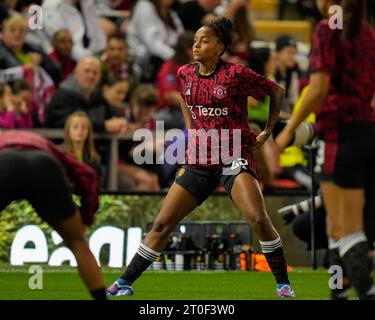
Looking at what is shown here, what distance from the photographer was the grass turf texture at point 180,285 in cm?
1015

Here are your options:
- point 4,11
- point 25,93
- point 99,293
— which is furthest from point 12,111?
point 99,293

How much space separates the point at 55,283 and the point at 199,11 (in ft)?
25.8

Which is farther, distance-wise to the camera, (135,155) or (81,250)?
(135,155)

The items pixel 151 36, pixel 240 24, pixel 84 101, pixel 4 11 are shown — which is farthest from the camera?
pixel 240 24

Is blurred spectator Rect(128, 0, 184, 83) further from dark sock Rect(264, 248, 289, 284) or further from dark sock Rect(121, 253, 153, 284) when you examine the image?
dark sock Rect(264, 248, 289, 284)

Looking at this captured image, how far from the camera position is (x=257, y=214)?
372 inches

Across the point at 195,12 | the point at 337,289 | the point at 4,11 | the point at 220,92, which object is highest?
the point at 195,12

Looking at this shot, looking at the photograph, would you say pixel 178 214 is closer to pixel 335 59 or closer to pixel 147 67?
pixel 335 59

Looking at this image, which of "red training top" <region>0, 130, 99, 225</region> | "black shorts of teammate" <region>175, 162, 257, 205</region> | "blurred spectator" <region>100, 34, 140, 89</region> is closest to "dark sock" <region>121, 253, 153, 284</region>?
"black shorts of teammate" <region>175, 162, 257, 205</region>

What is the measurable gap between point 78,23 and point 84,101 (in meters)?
2.05

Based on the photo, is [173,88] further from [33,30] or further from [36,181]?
[36,181]

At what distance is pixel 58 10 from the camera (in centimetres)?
1639

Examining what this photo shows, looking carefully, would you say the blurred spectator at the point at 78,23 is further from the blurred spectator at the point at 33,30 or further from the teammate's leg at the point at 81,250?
the teammate's leg at the point at 81,250

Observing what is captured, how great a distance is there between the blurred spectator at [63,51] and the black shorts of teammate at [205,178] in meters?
6.60
